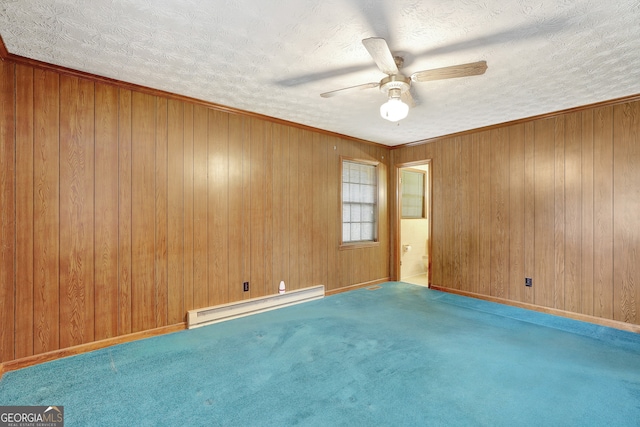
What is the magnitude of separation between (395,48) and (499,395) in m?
2.66

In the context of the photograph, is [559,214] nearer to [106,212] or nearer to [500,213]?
[500,213]

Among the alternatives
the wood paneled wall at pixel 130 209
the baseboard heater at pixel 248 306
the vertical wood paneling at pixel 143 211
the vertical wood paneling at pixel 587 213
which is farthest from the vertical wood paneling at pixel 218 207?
the vertical wood paneling at pixel 587 213

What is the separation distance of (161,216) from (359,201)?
3.22 meters

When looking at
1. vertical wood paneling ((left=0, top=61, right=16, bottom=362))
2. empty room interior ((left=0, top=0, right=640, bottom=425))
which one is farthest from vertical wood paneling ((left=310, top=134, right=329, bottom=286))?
vertical wood paneling ((left=0, top=61, right=16, bottom=362))

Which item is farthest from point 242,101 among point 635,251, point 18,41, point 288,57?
point 635,251

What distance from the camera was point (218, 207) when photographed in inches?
147

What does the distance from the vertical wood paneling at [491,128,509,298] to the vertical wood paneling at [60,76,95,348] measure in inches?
196

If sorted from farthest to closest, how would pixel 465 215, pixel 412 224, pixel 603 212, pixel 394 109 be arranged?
1. pixel 412 224
2. pixel 465 215
3. pixel 603 212
4. pixel 394 109

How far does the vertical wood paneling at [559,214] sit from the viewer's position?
388 centimetres

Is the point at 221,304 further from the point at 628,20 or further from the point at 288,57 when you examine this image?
the point at 628,20

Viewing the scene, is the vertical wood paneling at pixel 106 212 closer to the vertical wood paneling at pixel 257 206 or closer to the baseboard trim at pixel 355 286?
the vertical wood paneling at pixel 257 206

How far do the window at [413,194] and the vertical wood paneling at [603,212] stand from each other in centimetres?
300

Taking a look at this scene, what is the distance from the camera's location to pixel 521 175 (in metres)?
4.23

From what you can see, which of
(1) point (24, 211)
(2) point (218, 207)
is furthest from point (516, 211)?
(1) point (24, 211)
